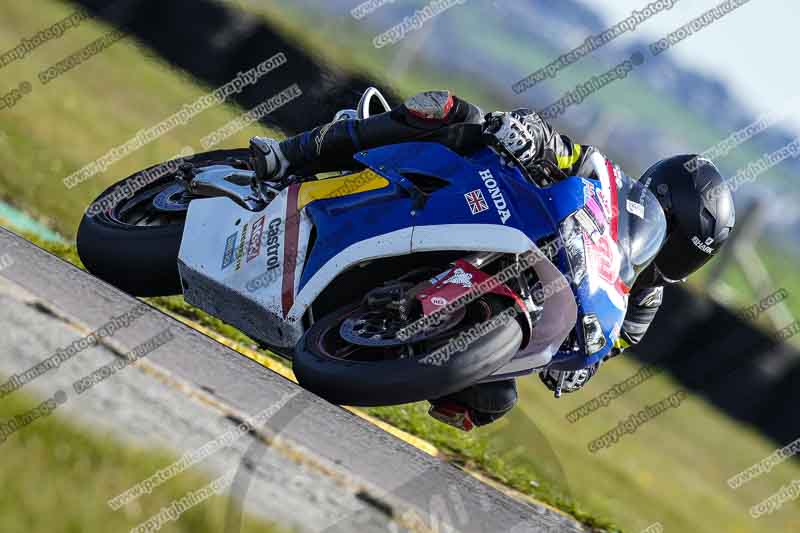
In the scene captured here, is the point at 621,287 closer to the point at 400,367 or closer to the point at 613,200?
the point at 613,200

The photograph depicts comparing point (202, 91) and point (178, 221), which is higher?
point (178, 221)

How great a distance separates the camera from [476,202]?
4922 mm

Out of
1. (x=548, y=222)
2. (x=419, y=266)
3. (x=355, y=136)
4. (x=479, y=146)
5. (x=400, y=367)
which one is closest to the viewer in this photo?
(x=400, y=367)

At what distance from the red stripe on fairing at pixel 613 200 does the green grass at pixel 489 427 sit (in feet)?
7.72

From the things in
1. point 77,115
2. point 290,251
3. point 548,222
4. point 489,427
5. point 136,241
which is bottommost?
point 489,427

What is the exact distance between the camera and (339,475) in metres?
4.43

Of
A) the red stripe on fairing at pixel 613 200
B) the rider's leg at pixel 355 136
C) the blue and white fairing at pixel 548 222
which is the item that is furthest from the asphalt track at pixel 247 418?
the red stripe on fairing at pixel 613 200

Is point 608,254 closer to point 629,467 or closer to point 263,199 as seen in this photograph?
point 263,199

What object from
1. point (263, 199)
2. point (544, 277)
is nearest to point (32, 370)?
point (263, 199)

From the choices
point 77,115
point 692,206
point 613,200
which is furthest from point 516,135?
point 77,115

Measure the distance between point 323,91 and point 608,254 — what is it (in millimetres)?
6437

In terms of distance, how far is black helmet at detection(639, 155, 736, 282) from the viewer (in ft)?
18.5

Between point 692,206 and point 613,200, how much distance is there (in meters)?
0.71

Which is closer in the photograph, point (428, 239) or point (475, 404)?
point (428, 239)
